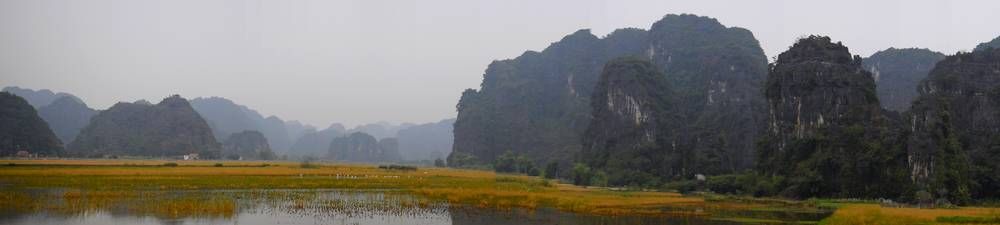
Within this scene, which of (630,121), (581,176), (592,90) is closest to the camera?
(581,176)

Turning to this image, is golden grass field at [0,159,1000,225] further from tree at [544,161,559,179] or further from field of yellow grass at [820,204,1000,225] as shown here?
tree at [544,161,559,179]

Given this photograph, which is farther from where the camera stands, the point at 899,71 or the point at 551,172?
the point at 899,71

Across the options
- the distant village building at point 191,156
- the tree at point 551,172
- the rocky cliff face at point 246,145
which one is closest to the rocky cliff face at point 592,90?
the tree at point 551,172

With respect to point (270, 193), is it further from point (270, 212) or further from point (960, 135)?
point (960, 135)

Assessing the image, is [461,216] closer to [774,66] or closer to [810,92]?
[810,92]

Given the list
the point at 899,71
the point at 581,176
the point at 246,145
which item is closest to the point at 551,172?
the point at 581,176

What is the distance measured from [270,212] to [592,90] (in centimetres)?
11451

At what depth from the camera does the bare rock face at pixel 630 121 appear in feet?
254

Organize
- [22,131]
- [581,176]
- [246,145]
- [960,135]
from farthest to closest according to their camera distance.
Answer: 1. [246,145]
2. [22,131]
3. [581,176]
4. [960,135]

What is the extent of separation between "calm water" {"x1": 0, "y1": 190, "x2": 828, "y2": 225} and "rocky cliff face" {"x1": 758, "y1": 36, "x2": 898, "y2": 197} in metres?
13.9

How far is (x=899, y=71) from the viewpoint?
119375 mm

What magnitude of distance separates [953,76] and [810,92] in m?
9.99

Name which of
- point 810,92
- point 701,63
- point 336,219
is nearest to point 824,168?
point 810,92

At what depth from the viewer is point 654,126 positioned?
8644 centimetres
